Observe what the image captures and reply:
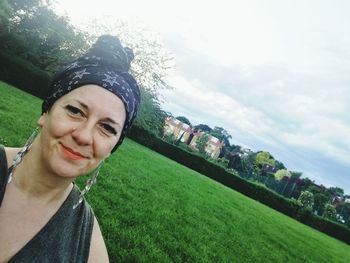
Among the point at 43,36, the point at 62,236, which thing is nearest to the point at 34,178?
the point at 62,236

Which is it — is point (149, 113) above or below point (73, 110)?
above

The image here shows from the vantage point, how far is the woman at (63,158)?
6.68 ft

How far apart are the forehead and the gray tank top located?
52 centimetres

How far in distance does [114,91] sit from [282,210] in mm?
34616

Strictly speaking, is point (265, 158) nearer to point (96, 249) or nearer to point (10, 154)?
point (96, 249)

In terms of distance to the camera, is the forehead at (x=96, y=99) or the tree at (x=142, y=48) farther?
the tree at (x=142, y=48)

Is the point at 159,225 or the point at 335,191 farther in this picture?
the point at 335,191

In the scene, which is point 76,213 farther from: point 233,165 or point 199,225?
point 233,165

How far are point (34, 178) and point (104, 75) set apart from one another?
2.44 ft

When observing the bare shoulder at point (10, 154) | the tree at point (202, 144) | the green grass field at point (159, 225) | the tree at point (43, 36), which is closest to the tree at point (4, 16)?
the tree at point (43, 36)

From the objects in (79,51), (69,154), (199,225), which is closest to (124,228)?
(199,225)

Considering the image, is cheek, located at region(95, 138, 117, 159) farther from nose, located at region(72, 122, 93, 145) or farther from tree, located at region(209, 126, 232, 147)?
tree, located at region(209, 126, 232, 147)

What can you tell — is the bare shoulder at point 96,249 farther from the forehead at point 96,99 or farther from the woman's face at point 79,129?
the forehead at point 96,99

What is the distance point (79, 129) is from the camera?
2064 millimetres
